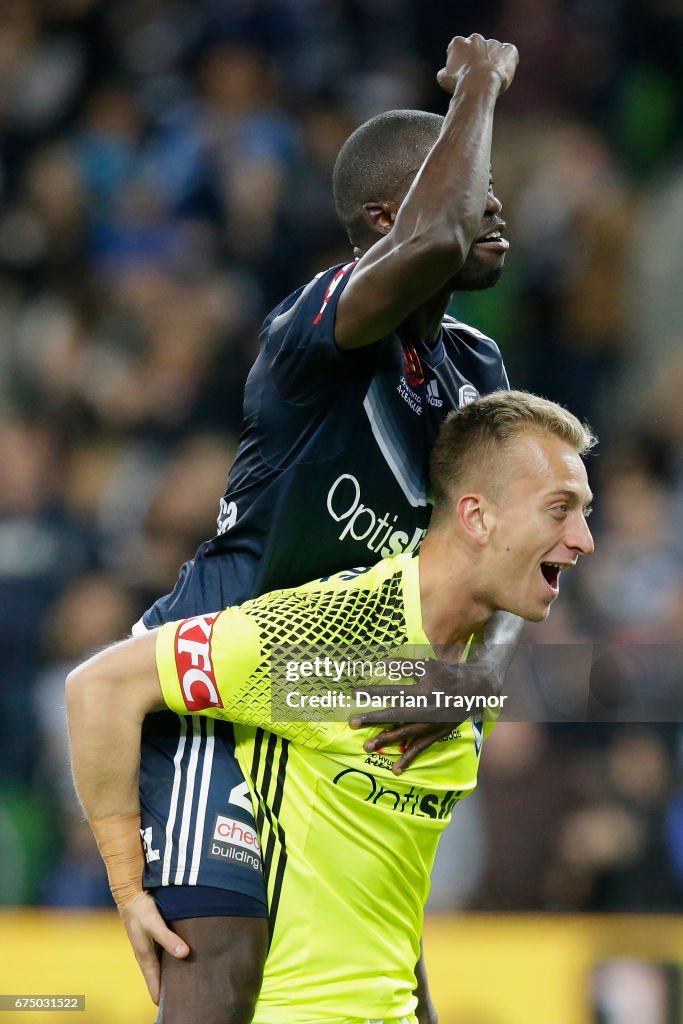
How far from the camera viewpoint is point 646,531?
6137 millimetres

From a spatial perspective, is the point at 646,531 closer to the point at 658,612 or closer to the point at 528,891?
the point at 658,612

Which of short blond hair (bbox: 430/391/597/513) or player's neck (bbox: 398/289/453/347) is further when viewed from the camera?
player's neck (bbox: 398/289/453/347)

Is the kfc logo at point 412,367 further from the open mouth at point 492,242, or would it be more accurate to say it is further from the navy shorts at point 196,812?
the navy shorts at point 196,812

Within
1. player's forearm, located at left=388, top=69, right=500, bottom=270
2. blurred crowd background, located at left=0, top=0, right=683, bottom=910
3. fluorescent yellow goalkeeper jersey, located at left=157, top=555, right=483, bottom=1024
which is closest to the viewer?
player's forearm, located at left=388, top=69, right=500, bottom=270

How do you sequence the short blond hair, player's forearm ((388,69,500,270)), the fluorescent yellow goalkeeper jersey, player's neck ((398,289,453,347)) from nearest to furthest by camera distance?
player's forearm ((388,69,500,270)) → the fluorescent yellow goalkeeper jersey → the short blond hair → player's neck ((398,289,453,347))

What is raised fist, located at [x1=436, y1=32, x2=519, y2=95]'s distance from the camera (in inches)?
118

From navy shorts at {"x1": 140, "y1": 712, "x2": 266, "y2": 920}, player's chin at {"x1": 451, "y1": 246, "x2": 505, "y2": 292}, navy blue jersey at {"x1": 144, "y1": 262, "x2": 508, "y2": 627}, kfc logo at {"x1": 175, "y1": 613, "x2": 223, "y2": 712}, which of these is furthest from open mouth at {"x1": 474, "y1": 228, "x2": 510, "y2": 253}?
navy shorts at {"x1": 140, "y1": 712, "x2": 266, "y2": 920}

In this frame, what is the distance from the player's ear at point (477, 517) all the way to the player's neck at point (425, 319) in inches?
18.1

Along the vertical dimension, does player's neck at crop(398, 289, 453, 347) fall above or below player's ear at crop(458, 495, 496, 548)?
above

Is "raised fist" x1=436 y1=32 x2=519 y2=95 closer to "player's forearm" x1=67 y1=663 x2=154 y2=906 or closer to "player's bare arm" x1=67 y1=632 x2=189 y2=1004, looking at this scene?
"player's bare arm" x1=67 y1=632 x2=189 y2=1004

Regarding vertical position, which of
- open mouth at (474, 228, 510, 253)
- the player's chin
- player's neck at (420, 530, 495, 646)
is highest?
open mouth at (474, 228, 510, 253)

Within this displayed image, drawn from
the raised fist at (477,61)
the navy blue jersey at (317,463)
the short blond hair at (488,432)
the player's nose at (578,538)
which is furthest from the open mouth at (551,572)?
the raised fist at (477,61)

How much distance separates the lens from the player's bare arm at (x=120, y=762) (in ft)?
9.46

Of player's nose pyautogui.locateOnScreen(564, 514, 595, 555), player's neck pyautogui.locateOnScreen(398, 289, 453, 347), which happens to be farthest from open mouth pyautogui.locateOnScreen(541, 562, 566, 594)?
player's neck pyautogui.locateOnScreen(398, 289, 453, 347)
